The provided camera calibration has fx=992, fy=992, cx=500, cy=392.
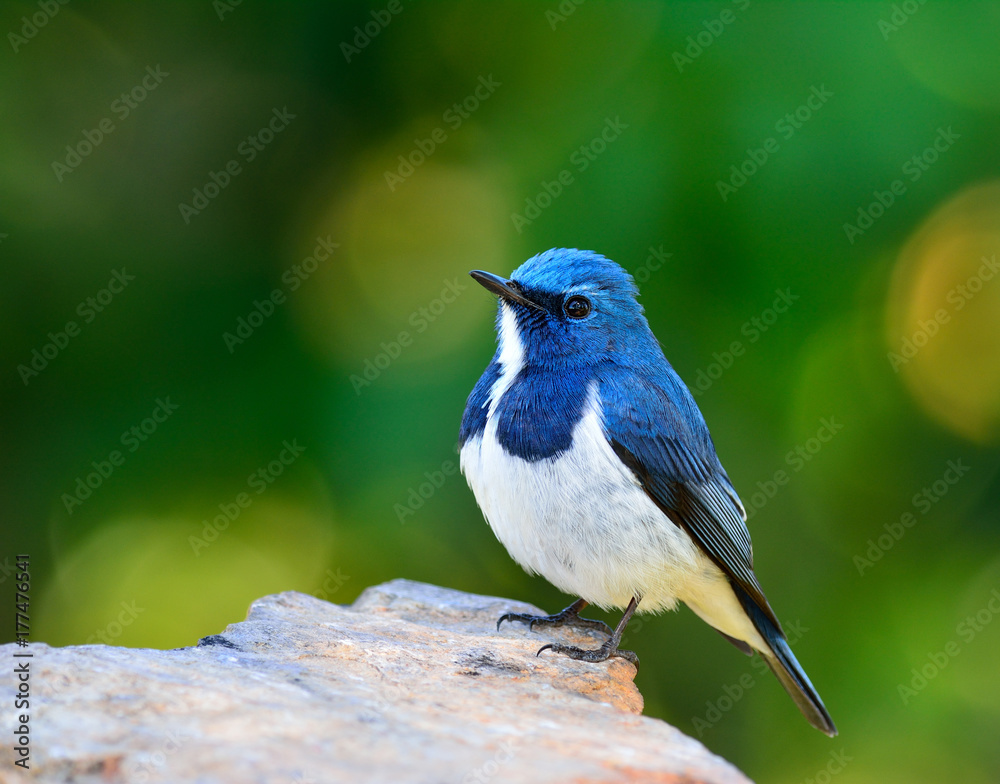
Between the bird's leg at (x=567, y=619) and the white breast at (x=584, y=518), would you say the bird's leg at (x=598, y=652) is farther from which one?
the bird's leg at (x=567, y=619)

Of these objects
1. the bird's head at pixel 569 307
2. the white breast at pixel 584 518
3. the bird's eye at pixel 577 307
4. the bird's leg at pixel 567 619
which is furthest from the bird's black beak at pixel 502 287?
the bird's leg at pixel 567 619

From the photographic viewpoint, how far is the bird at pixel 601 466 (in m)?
3.82

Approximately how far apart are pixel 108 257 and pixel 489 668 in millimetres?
3041

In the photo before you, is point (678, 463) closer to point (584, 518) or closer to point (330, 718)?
point (584, 518)

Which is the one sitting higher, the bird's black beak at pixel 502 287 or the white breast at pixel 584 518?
the bird's black beak at pixel 502 287

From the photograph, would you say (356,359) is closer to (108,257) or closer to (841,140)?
(108,257)

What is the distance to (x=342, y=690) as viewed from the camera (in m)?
2.74

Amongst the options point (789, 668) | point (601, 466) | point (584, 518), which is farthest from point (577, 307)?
point (789, 668)

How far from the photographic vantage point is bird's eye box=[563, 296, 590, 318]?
13.7ft

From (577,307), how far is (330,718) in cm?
222

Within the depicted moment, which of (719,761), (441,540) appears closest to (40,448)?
(441,540)

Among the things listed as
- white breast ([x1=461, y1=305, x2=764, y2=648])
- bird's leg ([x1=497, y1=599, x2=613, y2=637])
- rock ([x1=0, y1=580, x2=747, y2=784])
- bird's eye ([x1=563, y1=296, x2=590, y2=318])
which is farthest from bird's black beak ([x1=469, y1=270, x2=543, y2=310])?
rock ([x1=0, y1=580, x2=747, y2=784])

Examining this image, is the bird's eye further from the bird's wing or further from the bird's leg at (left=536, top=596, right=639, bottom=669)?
the bird's leg at (left=536, top=596, right=639, bottom=669)

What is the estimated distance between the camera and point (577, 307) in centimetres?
418
